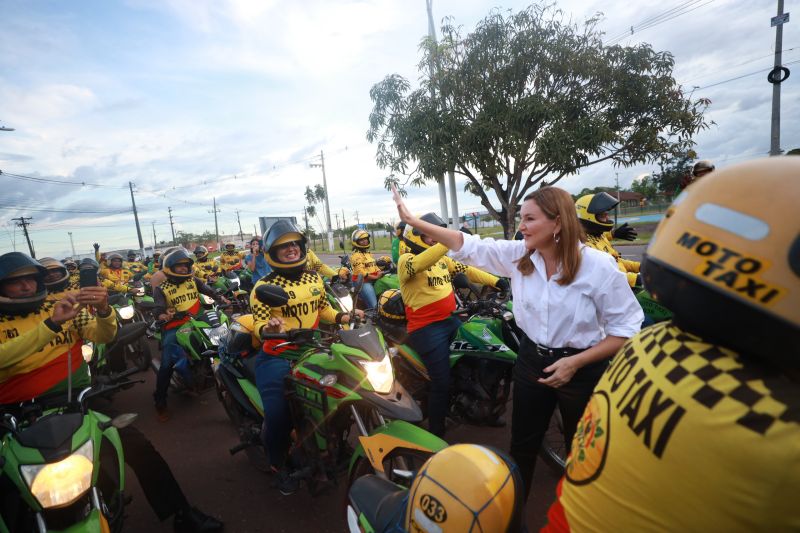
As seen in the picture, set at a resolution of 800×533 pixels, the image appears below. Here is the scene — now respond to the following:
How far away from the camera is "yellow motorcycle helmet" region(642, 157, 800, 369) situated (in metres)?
0.65

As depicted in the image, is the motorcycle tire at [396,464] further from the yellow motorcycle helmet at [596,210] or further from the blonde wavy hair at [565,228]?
the yellow motorcycle helmet at [596,210]

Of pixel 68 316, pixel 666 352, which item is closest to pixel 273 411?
pixel 68 316

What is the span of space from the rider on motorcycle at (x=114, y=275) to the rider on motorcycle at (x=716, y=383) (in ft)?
33.4

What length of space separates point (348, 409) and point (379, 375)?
0.46 meters

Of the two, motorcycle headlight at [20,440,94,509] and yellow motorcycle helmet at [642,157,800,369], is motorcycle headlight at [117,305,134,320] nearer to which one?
motorcycle headlight at [20,440,94,509]

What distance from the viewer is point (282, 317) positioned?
3.09 meters

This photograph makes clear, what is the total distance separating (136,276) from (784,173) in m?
13.7

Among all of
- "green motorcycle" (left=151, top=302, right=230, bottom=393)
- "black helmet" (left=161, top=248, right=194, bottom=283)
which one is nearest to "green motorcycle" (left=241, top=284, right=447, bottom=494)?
"green motorcycle" (left=151, top=302, right=230, bottom=393)

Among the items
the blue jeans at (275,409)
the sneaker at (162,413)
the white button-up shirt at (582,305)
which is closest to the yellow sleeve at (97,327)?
the blue jeans at (275,409)

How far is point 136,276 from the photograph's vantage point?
1145 cm

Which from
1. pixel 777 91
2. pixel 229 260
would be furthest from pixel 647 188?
pixel 229 260

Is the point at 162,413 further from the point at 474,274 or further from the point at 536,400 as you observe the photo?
the point at 536,400

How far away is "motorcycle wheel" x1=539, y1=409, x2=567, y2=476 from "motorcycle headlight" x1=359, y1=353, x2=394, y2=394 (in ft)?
4.78

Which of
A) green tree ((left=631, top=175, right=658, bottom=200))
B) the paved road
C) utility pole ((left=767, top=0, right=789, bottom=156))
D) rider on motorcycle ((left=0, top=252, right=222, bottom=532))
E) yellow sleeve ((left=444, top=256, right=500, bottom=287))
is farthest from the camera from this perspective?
green tree ((left=631, top=175, right=658, bottom=200))
